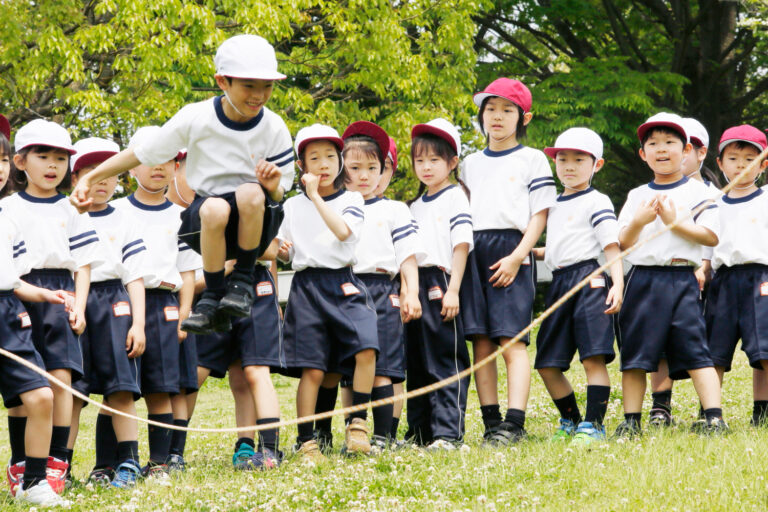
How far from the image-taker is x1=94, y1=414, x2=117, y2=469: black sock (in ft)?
22.5

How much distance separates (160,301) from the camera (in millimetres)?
6988

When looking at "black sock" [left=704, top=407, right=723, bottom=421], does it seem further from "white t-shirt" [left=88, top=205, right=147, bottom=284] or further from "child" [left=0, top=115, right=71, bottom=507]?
"child" [left=0, top=115, right=71, bottom=507]

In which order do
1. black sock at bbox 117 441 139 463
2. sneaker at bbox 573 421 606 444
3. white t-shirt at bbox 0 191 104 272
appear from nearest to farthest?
white t-shirt at bbox 0 191 104 272 < sneaker at bbox 573 421 606 444 < black sock at bbox 117 441 139 463

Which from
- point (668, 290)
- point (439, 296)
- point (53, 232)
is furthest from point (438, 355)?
point (53, 232)

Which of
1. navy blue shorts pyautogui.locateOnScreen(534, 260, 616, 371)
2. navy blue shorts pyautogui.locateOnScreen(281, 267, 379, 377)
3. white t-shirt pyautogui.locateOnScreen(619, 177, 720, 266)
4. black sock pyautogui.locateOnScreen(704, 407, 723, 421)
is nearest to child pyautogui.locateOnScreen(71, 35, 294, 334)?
navy blue shorts pyautogui.locateOnScreen(281, 267, 379, 377)

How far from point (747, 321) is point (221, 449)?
4214mm

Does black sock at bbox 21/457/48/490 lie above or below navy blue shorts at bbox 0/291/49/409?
below

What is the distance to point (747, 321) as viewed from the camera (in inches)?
280

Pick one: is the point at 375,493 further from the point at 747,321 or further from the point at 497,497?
the point at 747,321

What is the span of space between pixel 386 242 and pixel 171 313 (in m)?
1.63

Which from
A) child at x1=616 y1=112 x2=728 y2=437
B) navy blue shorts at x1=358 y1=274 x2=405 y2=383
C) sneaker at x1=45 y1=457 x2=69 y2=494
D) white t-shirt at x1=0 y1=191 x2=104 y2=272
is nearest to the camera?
sneaker at x1=45 y1=457 x2=69 y2=494

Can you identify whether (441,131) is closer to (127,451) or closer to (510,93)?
(510,93)

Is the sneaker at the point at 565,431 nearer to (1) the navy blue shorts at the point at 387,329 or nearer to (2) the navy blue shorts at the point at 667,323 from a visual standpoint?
(2) the navy blue shorts at the point at 667,323

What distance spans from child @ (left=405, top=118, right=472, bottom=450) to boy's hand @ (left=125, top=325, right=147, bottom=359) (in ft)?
6.54
